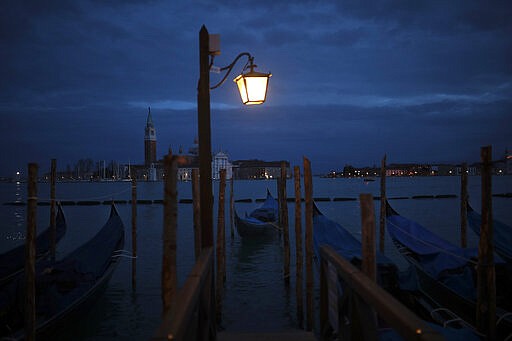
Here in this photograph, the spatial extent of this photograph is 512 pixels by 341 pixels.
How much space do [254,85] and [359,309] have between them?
7.47 feet

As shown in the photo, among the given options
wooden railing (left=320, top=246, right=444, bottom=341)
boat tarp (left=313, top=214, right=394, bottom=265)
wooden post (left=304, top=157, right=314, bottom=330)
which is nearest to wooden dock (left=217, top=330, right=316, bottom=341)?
wooden railing (left=320, top=246, right=444, bottom=341)

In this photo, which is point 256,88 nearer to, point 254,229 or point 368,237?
point 368,237

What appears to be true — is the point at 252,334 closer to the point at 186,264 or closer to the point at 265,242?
the point at 186,264

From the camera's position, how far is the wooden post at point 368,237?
96.3 inches

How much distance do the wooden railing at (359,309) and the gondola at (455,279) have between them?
226 centimetres

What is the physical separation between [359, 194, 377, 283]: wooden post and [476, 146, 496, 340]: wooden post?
6.51 ft

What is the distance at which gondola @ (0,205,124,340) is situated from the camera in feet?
14.4

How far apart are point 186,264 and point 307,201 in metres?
6.04

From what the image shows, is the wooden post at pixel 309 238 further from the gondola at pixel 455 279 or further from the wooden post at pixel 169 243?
the wooden post at pixel 169 243

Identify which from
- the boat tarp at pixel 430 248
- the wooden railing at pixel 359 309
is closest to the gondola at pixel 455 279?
the boat tarp at pixel 430 248

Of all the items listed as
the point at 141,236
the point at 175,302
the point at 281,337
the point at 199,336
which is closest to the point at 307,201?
the point at 281,337

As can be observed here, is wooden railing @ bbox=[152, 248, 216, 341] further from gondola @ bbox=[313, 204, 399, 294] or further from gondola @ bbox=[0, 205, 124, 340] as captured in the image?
gondola @ bbox=[0, 205, 124, 340]

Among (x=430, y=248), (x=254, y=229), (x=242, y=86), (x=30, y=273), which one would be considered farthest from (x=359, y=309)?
(x=254, y=229)

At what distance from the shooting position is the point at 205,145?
3393mm
